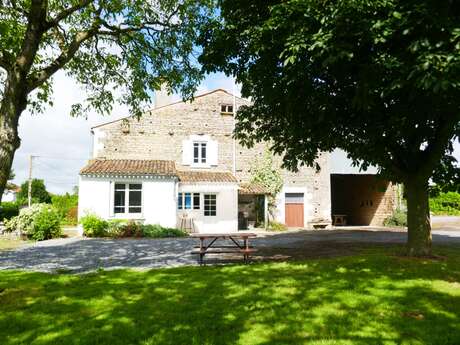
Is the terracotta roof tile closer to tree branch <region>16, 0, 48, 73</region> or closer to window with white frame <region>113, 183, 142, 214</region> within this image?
window with white frame <region>113, 183, 142, 214</region>

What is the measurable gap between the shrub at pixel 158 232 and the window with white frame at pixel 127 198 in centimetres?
181

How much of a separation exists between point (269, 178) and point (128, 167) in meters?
8.87

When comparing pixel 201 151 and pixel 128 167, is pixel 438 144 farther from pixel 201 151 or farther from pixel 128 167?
pixel 201 151

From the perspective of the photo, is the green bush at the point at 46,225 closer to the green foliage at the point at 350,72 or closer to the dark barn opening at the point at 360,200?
→ the green foliage at the point at 350,72

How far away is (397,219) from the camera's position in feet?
79.2

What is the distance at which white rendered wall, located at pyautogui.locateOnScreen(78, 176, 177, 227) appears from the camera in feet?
62.7

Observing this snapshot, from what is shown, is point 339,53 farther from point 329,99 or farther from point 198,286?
point 198,286

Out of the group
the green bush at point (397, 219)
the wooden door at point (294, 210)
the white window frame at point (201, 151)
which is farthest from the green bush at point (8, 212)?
the green bush at point (397, 219)

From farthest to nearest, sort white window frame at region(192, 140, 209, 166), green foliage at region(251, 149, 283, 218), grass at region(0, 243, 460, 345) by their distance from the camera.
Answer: green foliage at region(251, 149, 283, 218) → white window frame at region(192, 140, 209, 166) → grass at region(0, 243, 460, 345)

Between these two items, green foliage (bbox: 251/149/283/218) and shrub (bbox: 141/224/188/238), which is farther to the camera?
green foliage (bbox: 251/149/283/218)

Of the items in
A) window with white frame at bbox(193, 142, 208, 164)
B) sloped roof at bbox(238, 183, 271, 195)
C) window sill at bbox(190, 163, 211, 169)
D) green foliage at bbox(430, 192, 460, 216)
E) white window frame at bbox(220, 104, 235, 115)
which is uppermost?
white window frame at bbox(220, 104, 235, 115)

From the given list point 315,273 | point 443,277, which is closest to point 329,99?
point 315,273

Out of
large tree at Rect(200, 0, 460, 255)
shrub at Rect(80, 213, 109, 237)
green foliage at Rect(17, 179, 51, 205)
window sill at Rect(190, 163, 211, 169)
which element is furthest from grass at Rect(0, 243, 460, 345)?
green foliage at Rect(17, 179, 51, 205)

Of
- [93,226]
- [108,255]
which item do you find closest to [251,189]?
[93,226]
